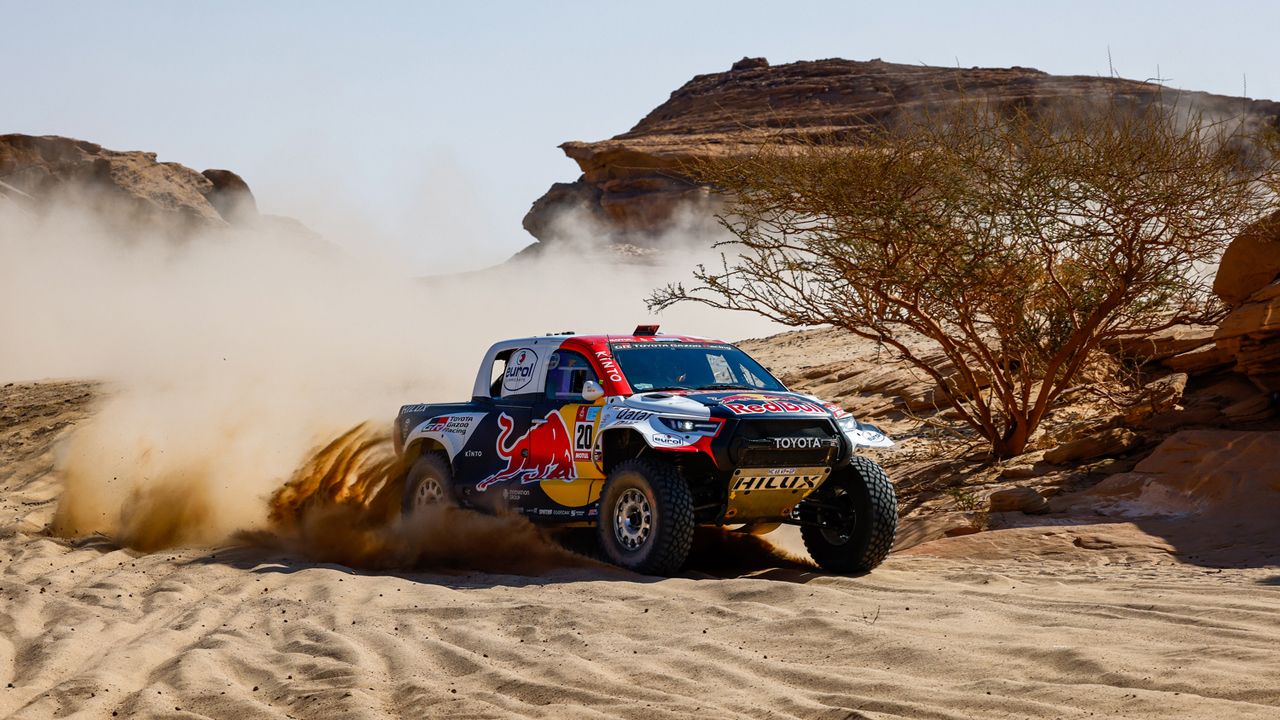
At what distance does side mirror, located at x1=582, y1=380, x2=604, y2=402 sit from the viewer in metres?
9.71

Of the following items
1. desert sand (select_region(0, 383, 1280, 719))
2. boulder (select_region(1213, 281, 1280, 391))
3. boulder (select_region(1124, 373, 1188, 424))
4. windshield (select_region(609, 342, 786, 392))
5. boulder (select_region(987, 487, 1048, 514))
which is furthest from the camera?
boulder (select_region(1124, 373, 1188, 424))

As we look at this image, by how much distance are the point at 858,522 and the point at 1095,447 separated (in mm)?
4671

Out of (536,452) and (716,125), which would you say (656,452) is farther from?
(716,125)

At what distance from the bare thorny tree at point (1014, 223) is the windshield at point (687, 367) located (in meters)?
2.70

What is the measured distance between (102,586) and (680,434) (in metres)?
4.31

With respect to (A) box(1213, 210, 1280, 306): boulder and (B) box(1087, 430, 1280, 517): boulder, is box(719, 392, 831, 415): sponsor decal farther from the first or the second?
(A) box(1213, 210, 1280, 306): boulder

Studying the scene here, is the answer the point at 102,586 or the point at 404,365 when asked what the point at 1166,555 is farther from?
the point at 404,365

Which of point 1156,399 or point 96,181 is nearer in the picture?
point 1156,399

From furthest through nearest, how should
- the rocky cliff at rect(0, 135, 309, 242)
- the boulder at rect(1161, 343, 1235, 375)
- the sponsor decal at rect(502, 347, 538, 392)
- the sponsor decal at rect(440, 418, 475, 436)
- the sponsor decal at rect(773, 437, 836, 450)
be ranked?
the rocky cliff at rect(0, 135, 309, 242) < the boulder at rect(1161, 343, 1235, 375) < the sponsor decal at rect(440, 418, 475, 436) < the sponsor decal at rect(502, 347, 538, 392) < the sponsor decal at rect(773, 437, 836, 450)

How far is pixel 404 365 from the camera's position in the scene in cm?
2911

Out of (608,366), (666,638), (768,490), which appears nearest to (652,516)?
(768,490)

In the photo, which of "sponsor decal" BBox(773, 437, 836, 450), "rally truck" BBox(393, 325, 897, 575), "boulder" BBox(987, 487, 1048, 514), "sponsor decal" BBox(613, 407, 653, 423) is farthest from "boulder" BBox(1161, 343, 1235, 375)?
"sponsor decal" BBox(613, 407, 653, 423)

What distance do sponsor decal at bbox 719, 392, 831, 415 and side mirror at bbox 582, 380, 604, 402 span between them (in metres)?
0.96

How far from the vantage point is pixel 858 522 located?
9484 millimetres
